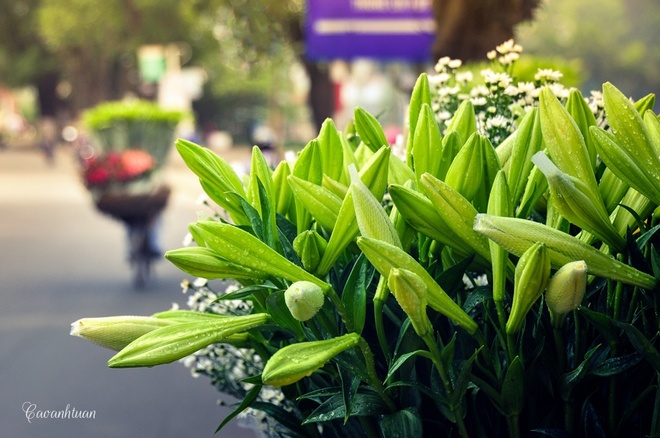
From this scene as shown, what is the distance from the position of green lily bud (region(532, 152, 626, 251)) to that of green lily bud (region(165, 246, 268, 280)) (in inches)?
12.3

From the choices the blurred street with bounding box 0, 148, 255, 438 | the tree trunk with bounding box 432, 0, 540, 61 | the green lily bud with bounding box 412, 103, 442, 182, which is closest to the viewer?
the green lily bud with bounding box 412, 103, 442, 182

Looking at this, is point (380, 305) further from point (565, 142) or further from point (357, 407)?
point (565, 142)

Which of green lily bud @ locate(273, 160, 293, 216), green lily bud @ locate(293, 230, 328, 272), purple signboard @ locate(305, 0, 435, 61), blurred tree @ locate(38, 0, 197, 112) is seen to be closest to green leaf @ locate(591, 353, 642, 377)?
green lily bud @ locate(293, 230, 328, 272)

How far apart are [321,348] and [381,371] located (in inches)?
7.3

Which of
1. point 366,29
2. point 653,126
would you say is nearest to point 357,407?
point 653,126

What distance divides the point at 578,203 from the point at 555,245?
0.05m

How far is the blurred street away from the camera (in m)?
7.05

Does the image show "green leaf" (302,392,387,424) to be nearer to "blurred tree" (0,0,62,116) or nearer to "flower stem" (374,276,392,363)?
"flower stem" (374,276,392,363)

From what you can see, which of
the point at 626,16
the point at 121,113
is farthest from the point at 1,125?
the point at 121,113

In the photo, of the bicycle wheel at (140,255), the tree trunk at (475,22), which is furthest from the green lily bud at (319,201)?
the bicycle wheel at (140,255)

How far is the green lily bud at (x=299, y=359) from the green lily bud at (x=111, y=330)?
6.8 inches

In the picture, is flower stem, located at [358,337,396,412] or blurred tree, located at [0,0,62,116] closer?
flower stem, located at [358,337,396,412]

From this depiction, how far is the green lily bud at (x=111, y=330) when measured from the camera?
101cm

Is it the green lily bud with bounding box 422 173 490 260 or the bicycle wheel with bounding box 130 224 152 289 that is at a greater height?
the green lily bud with bounding box 422 173 490 260
